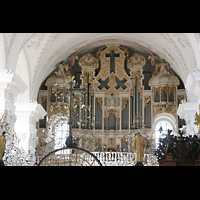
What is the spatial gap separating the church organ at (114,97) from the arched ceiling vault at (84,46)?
0.72 meters

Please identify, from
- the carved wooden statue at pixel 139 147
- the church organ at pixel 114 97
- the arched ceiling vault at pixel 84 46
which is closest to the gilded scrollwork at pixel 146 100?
the church organ at pixel 114 97

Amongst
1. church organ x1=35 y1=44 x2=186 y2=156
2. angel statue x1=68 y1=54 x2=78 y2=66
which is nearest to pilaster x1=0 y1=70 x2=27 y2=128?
church organ x1=35 y1=44 x2=186 y2=156

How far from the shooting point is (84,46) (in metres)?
17.9

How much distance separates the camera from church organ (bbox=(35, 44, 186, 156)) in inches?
685

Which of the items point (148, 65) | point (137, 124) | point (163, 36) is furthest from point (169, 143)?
point (148, 65)

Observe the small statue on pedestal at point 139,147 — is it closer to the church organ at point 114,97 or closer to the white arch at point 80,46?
the white arch at point 80,46

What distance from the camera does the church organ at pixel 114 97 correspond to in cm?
1739

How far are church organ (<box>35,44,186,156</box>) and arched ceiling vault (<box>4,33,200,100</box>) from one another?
0.72 metres

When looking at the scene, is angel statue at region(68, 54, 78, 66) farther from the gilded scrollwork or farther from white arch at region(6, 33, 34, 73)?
white arch at region(6, 33, 34, 73)

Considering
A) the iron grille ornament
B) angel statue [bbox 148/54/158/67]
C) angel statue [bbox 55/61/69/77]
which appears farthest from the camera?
angel statue [bbox 55/61/69/77]

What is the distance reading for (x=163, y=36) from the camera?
15102 millimetres
